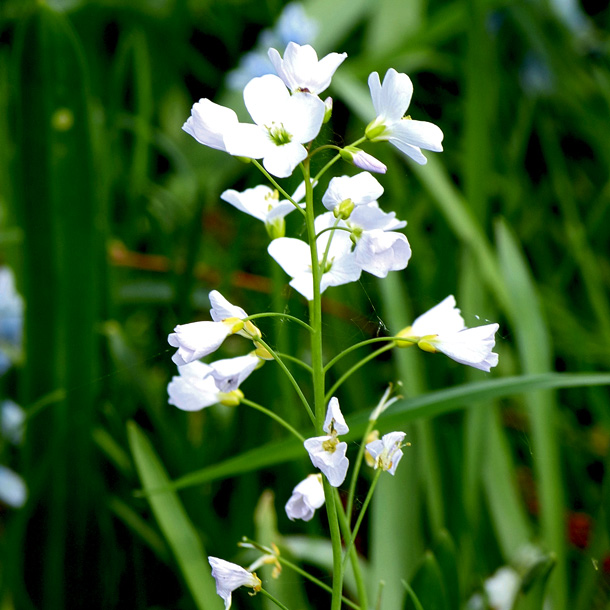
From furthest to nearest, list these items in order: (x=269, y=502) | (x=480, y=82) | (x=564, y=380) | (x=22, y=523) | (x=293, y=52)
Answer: (x=480, y=82)
(x=22, y=523)
(x=269, y=502)
(x=564, y=380)
(x=293, y=52)

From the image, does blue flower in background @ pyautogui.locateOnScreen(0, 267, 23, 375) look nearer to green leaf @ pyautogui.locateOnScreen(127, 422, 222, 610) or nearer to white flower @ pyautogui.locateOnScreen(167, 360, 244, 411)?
green leaf @ pyautogui.locateOnScreen(127, 422, 222, 610)

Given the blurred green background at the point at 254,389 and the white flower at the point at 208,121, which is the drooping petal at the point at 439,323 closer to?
the blurred green background at the point at 254,389

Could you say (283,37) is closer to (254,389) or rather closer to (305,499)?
(254,389)

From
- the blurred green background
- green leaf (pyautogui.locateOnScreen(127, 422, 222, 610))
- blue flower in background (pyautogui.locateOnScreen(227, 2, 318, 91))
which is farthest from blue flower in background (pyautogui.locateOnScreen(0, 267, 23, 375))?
blue flower in background (pyautogui.locateOnScreen(227, 2, 318, 91))

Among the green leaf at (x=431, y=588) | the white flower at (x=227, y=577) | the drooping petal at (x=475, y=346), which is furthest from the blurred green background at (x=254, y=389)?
the white flower at (x=227, y=577)

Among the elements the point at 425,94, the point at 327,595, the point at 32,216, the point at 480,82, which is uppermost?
the point at 425,94

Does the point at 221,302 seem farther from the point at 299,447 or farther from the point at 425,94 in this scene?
the point at 425,94

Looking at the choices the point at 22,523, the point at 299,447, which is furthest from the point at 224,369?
the point at 22,523

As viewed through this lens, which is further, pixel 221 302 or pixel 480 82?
pixel 480 82
